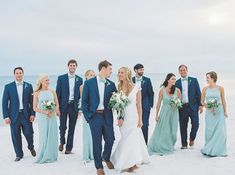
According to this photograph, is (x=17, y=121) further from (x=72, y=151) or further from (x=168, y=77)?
(x=168, y=77)

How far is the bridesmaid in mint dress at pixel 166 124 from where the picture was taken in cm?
889

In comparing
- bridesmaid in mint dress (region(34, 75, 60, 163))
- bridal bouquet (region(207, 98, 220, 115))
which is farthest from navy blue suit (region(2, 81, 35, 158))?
bridal bouquet (region(207, 98, 220, 115))

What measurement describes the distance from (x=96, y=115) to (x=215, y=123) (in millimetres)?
3111

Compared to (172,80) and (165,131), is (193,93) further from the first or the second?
(165,131)

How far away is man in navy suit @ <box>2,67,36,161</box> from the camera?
8391mm

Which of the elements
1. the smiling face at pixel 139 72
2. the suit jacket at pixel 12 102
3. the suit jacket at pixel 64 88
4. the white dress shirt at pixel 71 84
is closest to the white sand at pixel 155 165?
the suit jacket at pixel 12 102

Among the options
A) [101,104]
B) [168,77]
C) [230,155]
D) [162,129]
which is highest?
[168,77]

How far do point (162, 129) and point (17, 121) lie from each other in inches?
134

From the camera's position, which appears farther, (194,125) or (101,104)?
(194,125)

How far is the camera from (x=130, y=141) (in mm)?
7000

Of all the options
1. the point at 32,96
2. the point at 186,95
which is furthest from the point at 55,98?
the point at 186,95

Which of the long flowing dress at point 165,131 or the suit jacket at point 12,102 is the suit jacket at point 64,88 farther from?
the long flowing dress at point 165,131

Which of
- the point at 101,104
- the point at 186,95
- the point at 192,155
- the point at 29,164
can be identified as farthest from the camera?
the point at 186,95

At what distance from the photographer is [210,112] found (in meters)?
8.47
